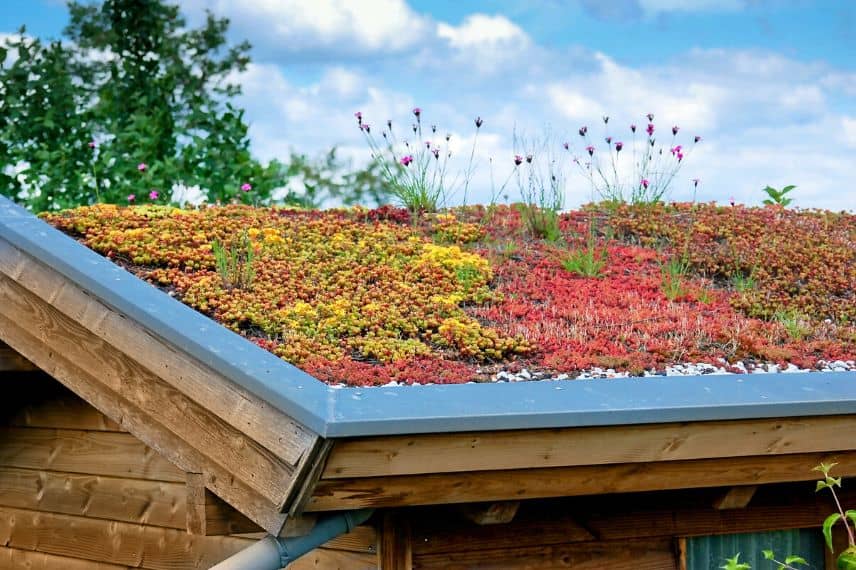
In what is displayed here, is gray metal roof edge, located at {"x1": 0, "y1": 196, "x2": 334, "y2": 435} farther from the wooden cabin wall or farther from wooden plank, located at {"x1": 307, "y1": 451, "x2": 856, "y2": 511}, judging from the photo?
the wooden cabin wall

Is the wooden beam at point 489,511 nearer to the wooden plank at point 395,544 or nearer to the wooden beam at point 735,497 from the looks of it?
the wooden plank at point 395,544

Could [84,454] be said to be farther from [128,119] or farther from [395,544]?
[128,119]

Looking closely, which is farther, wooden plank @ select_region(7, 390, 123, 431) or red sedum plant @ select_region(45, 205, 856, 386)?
wooden plank @ select_region(7, 390, 123, 431)

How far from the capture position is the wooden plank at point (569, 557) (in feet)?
12.8

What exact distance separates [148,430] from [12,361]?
1191mm

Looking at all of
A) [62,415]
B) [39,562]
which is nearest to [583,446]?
[62,415]

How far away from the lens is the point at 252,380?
11.2ft

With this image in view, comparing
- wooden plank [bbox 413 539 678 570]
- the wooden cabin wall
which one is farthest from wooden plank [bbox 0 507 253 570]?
wooden plank [bbox 413 539 678 570]

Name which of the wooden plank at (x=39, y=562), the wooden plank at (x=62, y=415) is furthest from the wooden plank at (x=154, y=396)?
the wooden plank at (x=39, y=562)

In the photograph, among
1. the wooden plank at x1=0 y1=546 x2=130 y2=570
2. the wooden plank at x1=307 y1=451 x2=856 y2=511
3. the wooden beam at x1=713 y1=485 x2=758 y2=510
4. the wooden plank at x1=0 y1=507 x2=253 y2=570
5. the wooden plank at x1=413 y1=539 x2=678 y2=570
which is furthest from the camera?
the wooden plank at x1=0 y1=546 x2=130 y2=570

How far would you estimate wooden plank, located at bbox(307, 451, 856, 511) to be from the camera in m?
3.39

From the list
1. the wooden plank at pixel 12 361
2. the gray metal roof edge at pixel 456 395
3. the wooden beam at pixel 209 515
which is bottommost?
the wooden beam at pixel 209 515

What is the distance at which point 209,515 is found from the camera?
377 cm

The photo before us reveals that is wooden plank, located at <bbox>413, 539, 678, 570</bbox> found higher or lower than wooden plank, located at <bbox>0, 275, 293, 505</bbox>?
lower
